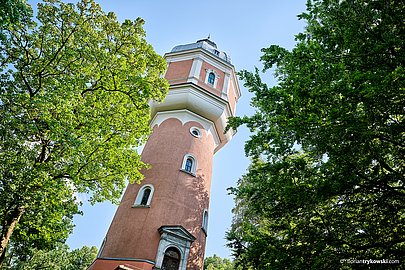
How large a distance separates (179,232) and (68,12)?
9440 mm

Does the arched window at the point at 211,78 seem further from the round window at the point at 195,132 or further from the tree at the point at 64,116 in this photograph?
the tree at the point at 64,116

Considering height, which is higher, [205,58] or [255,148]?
[205,58]

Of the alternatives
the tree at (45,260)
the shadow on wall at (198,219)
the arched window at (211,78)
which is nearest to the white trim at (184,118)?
the arched window at (211,78)

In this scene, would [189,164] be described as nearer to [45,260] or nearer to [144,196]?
[144,196]

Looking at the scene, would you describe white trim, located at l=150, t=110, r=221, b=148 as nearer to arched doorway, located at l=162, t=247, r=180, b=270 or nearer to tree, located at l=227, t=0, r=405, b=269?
arched doorway, located at l=162, t=247, r=180, b=270

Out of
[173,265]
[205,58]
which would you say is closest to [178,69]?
[205,58]

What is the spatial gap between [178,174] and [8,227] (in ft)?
25.8

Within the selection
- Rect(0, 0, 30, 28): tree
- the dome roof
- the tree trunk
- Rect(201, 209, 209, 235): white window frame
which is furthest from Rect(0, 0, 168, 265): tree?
the dome roof

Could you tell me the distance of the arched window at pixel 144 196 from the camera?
1366 centimetres

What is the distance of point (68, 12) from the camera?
935 centimetres

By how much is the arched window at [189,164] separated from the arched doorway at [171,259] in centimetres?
407

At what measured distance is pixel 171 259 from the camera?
12.3 m

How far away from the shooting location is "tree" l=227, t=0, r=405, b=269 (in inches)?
222

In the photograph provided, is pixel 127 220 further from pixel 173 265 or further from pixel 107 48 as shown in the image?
pixel 107 48
